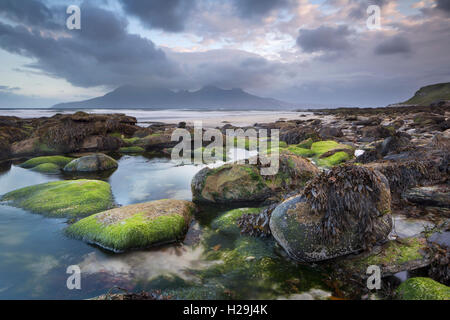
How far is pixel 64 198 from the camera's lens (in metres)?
7.98

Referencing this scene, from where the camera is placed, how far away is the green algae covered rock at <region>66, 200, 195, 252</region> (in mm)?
5316

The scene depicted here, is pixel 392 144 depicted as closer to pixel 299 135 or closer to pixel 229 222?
pixel 299 135

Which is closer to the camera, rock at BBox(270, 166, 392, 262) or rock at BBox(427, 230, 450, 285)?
rock at BBox(427, 230, 450, 285)

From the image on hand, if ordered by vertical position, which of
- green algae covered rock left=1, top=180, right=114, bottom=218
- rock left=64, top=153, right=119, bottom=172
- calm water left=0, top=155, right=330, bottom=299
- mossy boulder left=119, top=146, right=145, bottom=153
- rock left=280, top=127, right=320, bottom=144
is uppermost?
rock left=280, top=127, right=320, bottom=144

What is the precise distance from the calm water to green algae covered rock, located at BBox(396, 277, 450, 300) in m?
1.16

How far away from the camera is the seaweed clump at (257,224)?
223 inches

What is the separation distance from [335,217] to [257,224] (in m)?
1.91

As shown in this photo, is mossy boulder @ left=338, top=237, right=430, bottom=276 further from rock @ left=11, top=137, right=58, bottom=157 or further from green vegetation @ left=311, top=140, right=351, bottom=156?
rock @ left=11, top=137, right=58, bottom=157

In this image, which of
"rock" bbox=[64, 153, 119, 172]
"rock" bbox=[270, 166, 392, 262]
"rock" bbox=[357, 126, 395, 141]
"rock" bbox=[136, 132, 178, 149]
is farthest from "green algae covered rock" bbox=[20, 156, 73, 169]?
"rock" bbox=[357, 126, 395, 141]

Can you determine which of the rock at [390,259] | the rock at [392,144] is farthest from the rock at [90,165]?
the rock at [392,144]

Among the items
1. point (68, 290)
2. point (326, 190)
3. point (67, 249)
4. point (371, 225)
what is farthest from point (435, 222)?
point (67, 249)

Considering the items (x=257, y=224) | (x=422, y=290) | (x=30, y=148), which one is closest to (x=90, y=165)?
(x=30, y=148)

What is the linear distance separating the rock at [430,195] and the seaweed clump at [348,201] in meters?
2.79

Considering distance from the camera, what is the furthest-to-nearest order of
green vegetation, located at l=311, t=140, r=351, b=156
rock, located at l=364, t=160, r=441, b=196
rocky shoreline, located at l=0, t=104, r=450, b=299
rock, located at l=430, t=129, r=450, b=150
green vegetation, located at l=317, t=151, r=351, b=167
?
1. green vegetation, located at l=311, t=140, r=351, b=156
2. green vegetation, located at l=317, t=151, r=351, b=167
3. rock, located at l=430, t=129, r=450, b=150
4. rock, located at l=364, t=160, r=441, b=196
5. rocky shoreline, located at l=0, t=104, r=450, b=299
